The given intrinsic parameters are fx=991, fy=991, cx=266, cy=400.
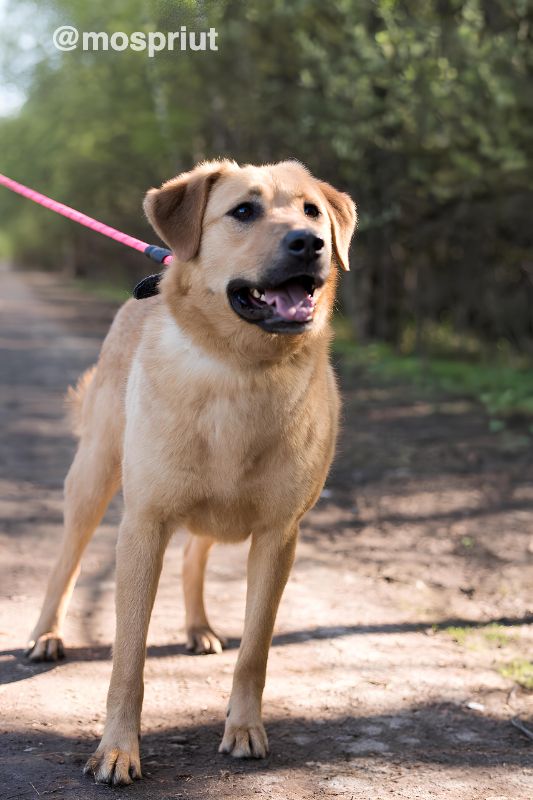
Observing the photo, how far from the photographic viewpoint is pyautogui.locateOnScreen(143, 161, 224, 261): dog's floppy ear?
360 centimetres

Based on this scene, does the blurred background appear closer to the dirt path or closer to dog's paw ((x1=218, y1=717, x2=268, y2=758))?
the dirt path

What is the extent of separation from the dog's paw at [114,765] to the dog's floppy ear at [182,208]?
1.72m

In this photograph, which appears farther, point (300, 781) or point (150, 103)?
point (150, 103)

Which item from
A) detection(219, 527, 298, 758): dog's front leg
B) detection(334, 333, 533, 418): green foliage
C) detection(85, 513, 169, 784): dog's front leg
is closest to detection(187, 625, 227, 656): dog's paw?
detection(219, 527, 298, 758): dog's front leg

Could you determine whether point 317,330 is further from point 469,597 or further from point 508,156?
point 508,156

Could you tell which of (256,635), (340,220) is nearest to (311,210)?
(340,220)

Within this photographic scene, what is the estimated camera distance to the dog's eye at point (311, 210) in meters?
3.74

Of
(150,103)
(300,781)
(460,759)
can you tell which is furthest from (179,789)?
(150,103)

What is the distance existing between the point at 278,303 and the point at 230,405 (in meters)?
0.40

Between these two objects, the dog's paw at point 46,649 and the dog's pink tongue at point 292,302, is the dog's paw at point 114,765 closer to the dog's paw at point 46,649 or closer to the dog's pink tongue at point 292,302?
the dog's paw at point 46,649

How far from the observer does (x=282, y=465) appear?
3541mm

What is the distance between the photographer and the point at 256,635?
3650mm

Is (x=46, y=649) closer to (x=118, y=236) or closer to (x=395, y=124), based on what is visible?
(x=118, y=236)

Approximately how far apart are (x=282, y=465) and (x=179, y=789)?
1.14 metres
